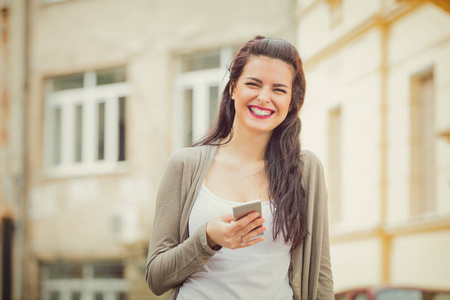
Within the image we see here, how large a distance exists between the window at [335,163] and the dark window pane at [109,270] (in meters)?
3.65

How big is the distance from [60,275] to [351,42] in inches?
220

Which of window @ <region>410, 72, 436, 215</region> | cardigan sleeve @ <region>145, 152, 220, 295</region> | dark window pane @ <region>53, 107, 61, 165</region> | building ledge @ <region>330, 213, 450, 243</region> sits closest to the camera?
cardigan sleeve @ <region>145, 152, 220, 295</region>

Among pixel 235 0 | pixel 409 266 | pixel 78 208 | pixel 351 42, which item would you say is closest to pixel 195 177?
pixel 409 266

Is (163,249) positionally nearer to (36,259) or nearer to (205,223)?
(205,223)

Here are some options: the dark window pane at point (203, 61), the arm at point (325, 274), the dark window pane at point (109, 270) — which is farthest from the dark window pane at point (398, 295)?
the dark window pane at point (109, 270)

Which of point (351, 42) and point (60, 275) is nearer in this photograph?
point (351, 42)

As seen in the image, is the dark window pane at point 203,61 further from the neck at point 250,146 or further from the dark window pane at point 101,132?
the neck at point 250,146

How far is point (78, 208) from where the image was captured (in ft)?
35.1

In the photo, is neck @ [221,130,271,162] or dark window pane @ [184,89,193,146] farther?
dark window pane @ [184,89,193,146]

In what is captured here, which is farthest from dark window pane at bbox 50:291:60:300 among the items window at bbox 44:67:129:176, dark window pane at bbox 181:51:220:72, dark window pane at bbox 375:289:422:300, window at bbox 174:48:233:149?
dark window pane at bbox 375:289:422:300

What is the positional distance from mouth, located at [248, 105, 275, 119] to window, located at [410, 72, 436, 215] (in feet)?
17.1

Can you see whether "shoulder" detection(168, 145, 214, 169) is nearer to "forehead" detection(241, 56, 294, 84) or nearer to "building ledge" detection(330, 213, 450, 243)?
"forehead" detection(241, 56, 294, 84)

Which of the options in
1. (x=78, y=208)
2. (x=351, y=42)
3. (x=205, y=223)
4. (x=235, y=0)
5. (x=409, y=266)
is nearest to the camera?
(x=205, y=223)

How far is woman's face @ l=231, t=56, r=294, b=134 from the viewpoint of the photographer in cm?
183
